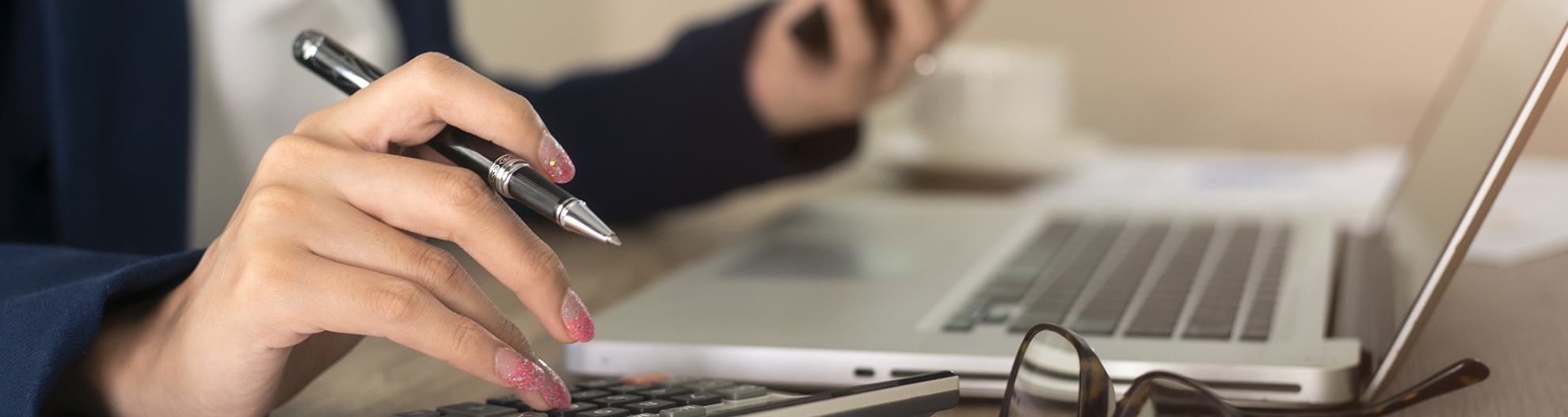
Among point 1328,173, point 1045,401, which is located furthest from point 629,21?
point 1045,401

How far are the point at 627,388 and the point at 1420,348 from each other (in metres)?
0.31

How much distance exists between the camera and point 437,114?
31 centimetres

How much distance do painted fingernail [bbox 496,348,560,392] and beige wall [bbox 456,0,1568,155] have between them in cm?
120

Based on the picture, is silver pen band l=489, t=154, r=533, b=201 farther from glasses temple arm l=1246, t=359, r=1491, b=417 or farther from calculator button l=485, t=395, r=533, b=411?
glasses temple arm l=1246, t=359, r=1491, b=417

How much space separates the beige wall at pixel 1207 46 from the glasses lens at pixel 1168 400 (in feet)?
3.87

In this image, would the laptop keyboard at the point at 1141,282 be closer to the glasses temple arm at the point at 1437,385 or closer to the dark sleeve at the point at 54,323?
the glasses temple arm at the point at 1437,385

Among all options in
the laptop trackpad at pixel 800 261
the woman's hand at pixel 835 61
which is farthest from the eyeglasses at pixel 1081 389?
the woman's hand at pixel 835 61

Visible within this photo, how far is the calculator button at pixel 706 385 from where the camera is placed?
1.09 feet

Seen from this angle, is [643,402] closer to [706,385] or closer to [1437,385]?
[706,385]

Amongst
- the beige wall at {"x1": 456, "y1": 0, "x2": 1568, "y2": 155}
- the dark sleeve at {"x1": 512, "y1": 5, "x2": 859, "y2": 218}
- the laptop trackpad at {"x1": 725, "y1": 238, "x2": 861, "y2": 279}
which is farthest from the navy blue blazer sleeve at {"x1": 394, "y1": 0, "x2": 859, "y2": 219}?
the beige wall at {"x1": 456, "y1": 0, "x2": 1568, "y2": 155}

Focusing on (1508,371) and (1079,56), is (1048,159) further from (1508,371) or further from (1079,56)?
(1079,56)

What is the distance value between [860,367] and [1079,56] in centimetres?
159

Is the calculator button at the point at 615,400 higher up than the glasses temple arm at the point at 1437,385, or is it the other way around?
the glasses temple arm at the point at 1437,385

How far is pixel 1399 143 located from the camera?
3.87 ft
